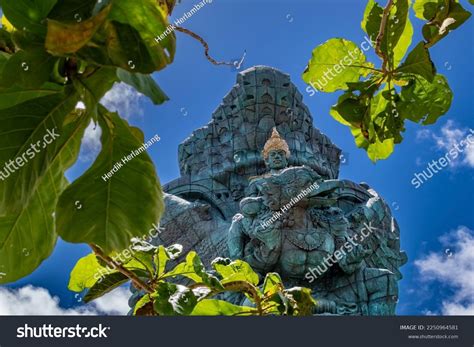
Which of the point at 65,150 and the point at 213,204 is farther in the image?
the point at 213,204

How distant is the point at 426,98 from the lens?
102cm

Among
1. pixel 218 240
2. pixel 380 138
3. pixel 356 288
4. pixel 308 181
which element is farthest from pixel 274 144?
pixel 380 138

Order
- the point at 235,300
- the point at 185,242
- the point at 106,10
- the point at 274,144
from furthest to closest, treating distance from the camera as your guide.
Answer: the point at 185,242 < the point at 274,144 < the point at 235,300 < the point at 106,10

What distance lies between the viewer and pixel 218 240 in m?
→ 5.78

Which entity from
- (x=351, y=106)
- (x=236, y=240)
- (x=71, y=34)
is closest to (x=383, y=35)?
(x=351, y=106)

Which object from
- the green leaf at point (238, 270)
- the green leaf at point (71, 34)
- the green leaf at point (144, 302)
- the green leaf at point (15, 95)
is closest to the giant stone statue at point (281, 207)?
the green leaf at point (238, 270)

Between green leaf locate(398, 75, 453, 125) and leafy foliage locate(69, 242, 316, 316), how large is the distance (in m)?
0.35

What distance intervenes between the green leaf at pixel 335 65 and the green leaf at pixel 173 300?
1.42 ft

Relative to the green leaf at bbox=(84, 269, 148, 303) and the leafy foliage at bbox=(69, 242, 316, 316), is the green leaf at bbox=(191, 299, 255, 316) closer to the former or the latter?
the leafy foliage at bbox=(69, 242, 316, 316)

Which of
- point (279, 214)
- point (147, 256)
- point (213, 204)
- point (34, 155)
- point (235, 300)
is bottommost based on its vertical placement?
point (34, 155)

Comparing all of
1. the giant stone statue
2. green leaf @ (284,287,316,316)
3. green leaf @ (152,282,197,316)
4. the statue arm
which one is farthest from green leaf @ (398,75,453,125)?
the statue arm

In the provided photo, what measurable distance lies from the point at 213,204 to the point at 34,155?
599 cm

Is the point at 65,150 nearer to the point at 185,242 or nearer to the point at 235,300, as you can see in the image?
the point at 235,300

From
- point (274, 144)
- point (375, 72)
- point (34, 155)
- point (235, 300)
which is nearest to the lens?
point (34, 155)
